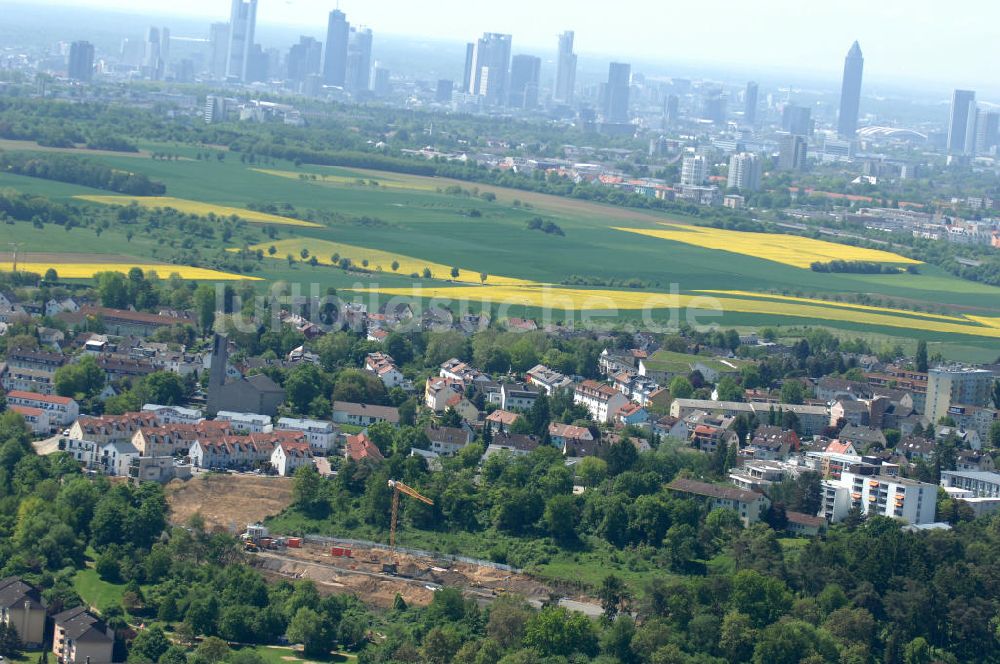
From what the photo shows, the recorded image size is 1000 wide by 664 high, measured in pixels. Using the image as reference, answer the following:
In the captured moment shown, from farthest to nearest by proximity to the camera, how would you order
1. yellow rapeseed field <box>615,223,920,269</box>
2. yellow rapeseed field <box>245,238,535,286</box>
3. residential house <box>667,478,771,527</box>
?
yellow rapeseed field <box>615,223,920,269</box> → yellow rapeseed field <box>245,238,535,286</box> → residential house <box>667,478,771,527</box>

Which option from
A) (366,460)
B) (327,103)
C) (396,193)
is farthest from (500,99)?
(366,460)

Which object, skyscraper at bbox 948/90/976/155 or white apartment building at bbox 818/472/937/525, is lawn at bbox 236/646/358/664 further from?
skyscraper at bbox 948/90/976/155

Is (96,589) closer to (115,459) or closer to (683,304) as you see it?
(115,459)

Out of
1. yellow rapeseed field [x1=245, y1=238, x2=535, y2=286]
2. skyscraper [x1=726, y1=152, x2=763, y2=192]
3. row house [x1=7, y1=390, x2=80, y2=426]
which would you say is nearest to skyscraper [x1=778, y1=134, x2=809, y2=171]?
skyscraper [x1=726, y1=152, x2=763, y2=192]

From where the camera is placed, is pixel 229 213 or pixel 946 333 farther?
pixel 229 213

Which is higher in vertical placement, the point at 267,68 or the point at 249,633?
the point at 267,68

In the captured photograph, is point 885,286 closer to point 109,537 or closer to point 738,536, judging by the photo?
point 738,536
